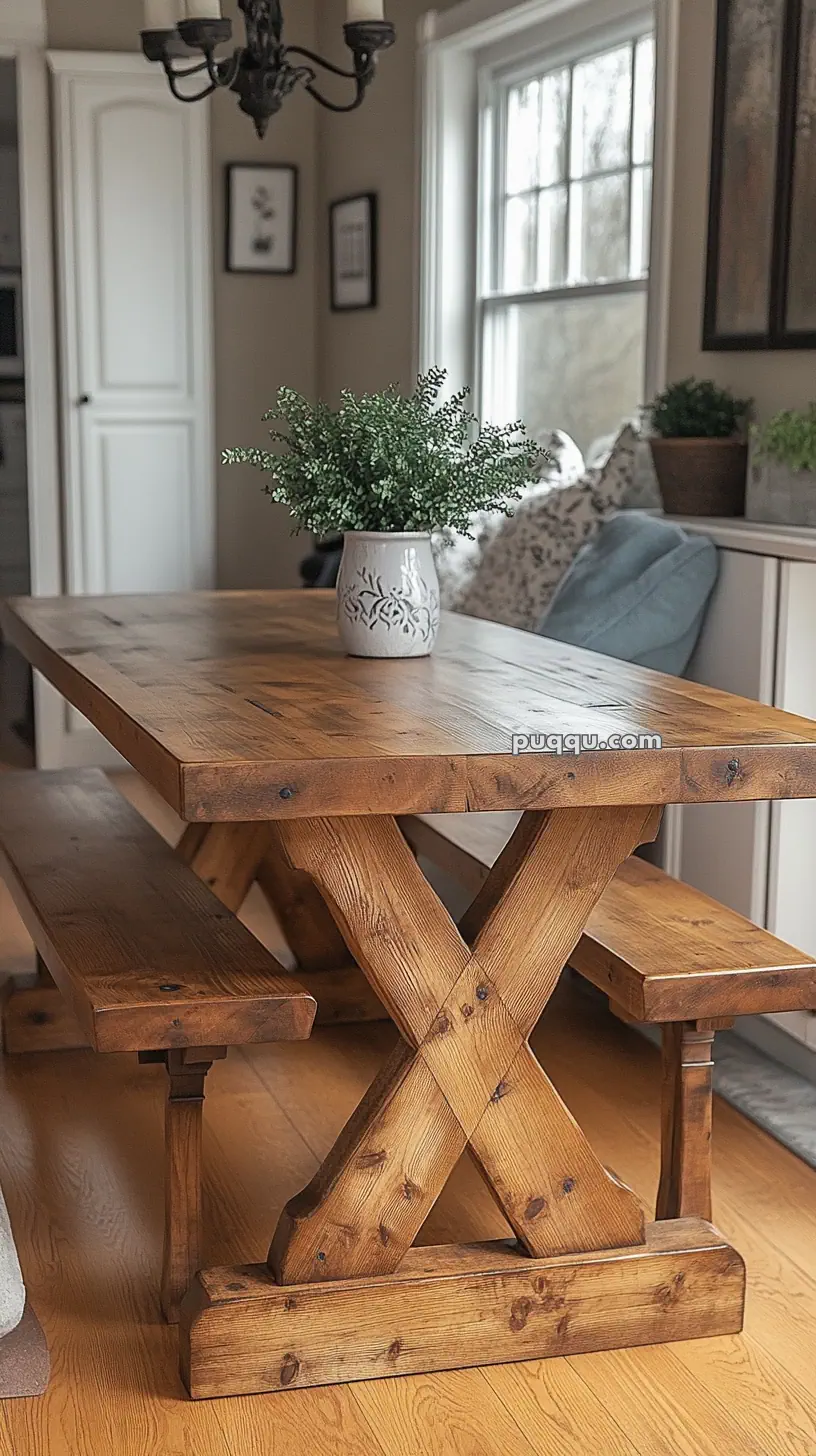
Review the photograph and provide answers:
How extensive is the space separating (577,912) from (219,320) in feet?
13.8

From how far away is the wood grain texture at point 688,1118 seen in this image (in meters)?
2.21

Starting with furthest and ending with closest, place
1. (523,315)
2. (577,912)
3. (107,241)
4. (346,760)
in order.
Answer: (107,241) → (523,315) → (577,912) → (346,760)

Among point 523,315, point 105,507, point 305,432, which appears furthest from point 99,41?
point 305,432

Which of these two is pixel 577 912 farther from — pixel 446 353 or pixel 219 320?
pixel 219 320

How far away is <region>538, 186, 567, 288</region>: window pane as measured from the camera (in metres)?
4.43

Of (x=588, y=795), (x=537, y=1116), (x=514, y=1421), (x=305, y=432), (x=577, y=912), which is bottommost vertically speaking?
(x=514, y=1421)

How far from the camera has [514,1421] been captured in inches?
76.0

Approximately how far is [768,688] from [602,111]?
193 centimetres

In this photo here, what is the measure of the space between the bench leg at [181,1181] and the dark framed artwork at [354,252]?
3808mm

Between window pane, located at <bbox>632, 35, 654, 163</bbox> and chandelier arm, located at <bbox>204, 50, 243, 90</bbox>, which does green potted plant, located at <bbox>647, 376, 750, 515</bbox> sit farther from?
chandelier arm, located at <bbox>204, 50, 243, 90</bbox>

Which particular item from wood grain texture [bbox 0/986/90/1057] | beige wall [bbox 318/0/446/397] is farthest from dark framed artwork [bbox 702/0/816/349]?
wood grain texture [bbox 0/986/90/1057]

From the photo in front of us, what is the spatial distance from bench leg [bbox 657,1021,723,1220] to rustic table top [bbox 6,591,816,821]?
0.43 m

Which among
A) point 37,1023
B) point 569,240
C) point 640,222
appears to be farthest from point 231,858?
point 569,240

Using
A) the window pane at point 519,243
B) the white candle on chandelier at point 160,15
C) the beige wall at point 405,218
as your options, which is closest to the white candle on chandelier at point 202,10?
the white candle on chandelier at point 160,15
